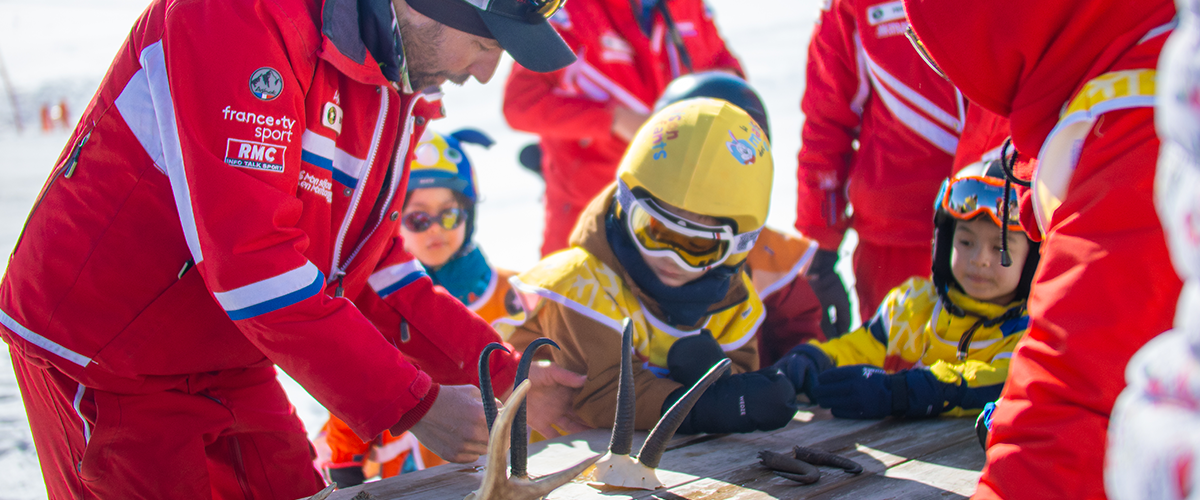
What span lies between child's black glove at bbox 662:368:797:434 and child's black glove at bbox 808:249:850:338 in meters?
1.14

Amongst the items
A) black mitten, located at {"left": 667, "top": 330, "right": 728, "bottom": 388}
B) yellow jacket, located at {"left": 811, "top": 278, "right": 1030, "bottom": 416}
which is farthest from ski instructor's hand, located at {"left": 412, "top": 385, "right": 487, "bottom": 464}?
yellow jacket, located at {"left": 811, "top": 278, "right": 1030, "bottom": 416}

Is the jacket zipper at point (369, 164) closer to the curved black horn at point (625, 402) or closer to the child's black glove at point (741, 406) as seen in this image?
the curved black horn at point (625, 402)

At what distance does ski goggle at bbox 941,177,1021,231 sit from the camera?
2.36m

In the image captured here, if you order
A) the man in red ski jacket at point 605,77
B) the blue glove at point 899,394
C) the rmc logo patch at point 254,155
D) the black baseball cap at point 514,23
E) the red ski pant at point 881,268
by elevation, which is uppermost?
the man in red ski jacket at point 605,77

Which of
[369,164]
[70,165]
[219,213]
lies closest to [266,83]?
[219,213]

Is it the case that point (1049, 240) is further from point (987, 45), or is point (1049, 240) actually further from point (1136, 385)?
point (1136, 385)

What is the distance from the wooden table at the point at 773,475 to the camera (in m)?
1.74

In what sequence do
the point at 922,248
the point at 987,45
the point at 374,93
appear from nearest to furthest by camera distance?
the point at 987,45 < the point at 374,93 < the point at 922,248

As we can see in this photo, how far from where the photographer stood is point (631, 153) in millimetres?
2521

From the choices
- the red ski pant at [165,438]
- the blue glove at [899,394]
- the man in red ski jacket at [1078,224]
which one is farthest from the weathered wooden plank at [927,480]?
the red ski pant at [165,438]

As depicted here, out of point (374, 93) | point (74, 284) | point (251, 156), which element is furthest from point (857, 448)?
point (74, 284)

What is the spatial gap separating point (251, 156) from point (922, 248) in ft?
7.73

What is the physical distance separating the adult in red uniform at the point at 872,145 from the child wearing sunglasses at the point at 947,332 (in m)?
0.26

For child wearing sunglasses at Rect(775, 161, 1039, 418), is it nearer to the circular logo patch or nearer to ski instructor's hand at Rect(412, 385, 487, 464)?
ski instructor's hand at Rect(412, 385, 487, 464)
